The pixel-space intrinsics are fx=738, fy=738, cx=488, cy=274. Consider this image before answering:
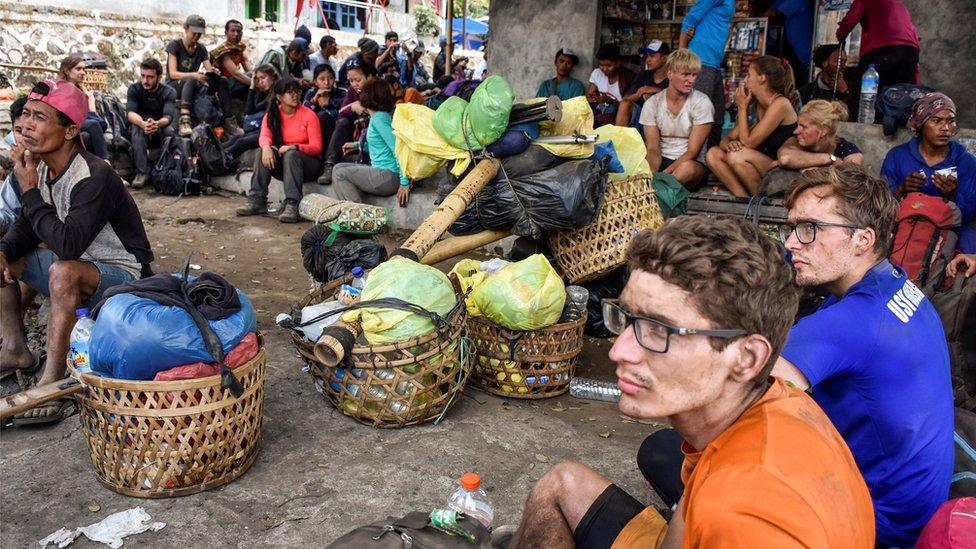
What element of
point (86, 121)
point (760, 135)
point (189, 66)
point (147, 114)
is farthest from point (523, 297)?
point (189, 66)

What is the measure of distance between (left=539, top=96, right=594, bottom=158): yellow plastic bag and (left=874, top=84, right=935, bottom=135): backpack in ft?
8.46

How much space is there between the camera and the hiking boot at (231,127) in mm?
10622

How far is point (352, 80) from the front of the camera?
9.11 meters

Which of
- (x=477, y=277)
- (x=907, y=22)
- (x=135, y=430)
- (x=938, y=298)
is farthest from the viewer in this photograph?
(x=907, y=22)

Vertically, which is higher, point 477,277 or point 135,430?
point 477,277

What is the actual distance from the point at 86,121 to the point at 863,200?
326 inches

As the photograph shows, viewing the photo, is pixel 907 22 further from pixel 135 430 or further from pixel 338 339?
pixel 135 430

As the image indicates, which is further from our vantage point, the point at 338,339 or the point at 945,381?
the point at 338,339

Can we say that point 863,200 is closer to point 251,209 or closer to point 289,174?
point 289,174

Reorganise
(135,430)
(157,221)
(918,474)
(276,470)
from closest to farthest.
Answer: (918,474) → (135,430) → (276,470) → (157,221)

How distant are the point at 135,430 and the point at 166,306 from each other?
48 centimetres

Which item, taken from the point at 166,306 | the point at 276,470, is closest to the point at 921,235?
the point at 276,470

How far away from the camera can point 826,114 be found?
214 inches

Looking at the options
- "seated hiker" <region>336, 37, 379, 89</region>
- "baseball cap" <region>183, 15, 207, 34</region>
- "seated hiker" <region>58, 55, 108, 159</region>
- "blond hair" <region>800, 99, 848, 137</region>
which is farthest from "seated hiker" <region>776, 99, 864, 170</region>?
"baseball cap" <region>183, 15, 207, 34</region>
